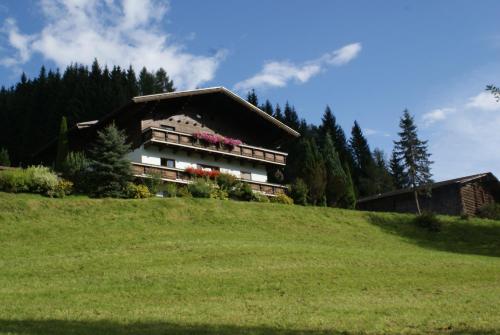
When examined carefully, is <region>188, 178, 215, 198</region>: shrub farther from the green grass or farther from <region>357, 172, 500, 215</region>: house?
<region>357, 172, 500, 215</region>: house

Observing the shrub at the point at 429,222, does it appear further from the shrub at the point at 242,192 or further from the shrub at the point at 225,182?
the shrub at the point at 225,182

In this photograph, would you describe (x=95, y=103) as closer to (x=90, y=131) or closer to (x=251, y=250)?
(x=90, y=131)

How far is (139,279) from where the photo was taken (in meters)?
19.3

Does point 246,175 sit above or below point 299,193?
above

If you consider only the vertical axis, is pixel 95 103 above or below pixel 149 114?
above

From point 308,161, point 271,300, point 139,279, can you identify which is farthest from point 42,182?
point 308,161

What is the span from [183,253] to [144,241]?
2.89m

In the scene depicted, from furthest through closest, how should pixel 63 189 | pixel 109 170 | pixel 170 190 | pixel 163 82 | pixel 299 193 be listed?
pixel 163 82 → pixel 299 193 → pixel 170 190 → pixel 109 170 → pixel 63 189

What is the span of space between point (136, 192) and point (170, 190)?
7.27ft

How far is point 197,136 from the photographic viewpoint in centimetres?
4425

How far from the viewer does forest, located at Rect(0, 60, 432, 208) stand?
67.4m

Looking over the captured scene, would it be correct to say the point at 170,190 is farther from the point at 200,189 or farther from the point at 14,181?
the point at 14,181

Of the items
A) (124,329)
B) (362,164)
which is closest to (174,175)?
(124,329)

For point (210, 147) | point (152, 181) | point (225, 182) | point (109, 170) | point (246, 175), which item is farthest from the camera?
point (246, 175)
